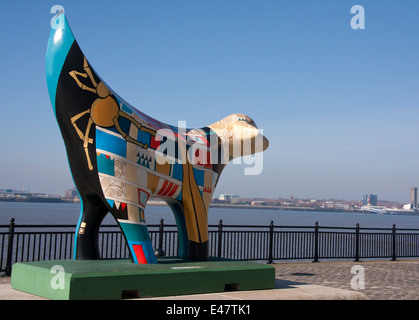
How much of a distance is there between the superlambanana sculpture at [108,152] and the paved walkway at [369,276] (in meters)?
4.61

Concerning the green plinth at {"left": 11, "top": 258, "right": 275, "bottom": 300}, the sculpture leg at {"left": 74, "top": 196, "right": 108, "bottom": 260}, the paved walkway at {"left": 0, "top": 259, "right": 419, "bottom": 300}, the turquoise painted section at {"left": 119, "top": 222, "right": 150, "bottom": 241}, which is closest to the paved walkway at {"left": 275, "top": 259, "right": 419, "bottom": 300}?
the paved walkway at {"left": 0, "top": 259, "right": 419, "bottom": 300}

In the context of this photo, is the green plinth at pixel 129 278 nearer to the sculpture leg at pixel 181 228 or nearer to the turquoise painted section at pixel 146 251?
the turquoise painted section at pixel 146 251

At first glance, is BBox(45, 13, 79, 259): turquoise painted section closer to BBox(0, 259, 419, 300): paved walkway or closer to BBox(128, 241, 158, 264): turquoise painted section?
BBox(128, 241, 158, 264): turquoise painted section

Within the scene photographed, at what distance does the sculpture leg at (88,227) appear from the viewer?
8312mm

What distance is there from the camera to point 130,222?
7883 millimetres

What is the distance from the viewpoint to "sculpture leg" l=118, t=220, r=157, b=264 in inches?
311

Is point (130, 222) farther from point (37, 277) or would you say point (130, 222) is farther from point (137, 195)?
point (37, 277)

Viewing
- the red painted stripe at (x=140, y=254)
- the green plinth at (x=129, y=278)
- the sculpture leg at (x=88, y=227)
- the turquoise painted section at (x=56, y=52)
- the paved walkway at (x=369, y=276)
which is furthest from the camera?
the paved walkway at (x=369, y=276)

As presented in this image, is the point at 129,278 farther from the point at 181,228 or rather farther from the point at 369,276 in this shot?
the point at 369,276

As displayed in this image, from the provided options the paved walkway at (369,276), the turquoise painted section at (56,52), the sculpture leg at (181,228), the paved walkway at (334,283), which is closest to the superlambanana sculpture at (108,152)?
the turquoise painted section at (56,52)

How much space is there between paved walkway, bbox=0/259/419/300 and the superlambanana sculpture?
1485 mm

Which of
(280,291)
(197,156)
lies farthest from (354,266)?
(197,156)

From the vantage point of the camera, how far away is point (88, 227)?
8.36 m
